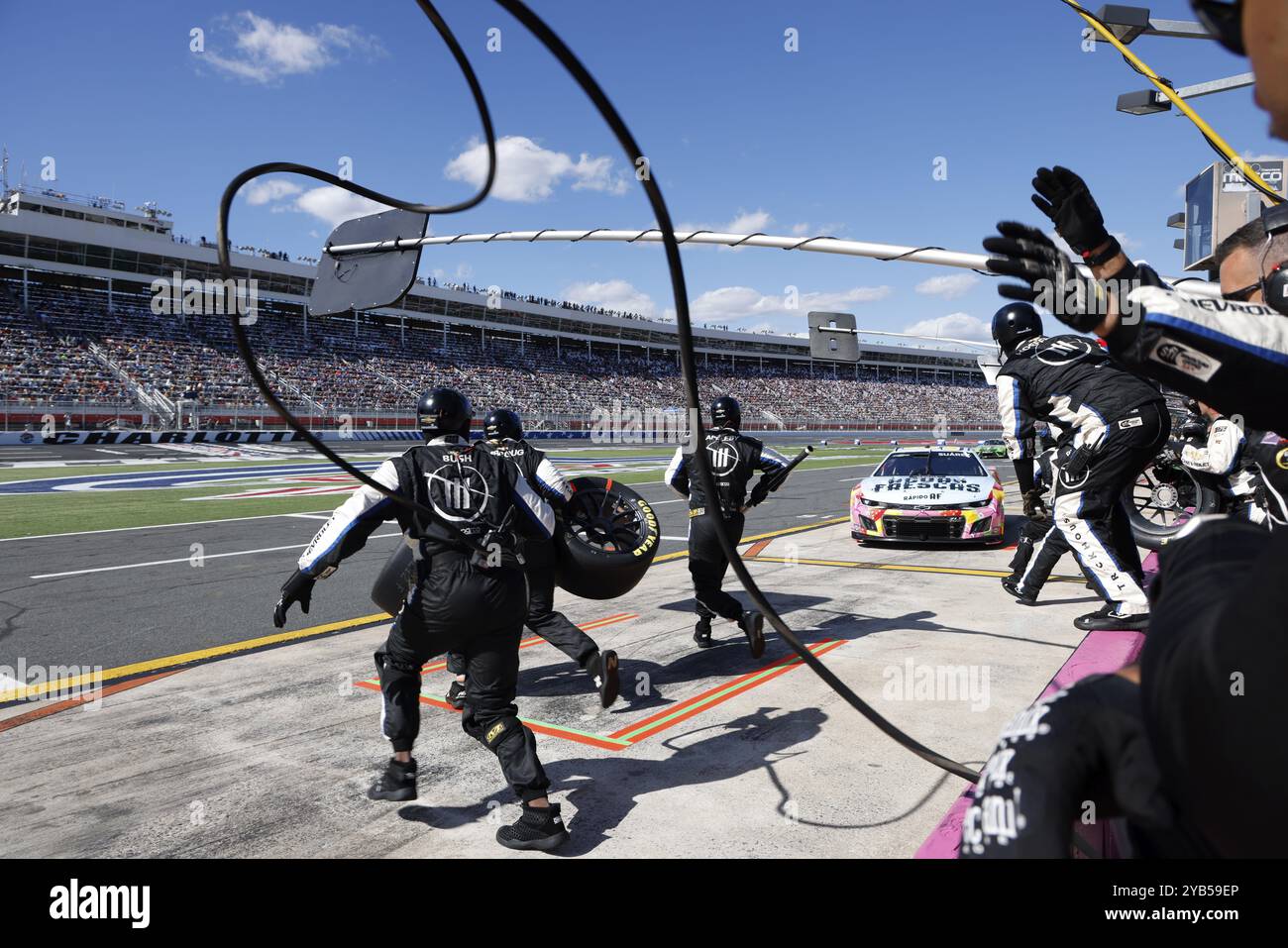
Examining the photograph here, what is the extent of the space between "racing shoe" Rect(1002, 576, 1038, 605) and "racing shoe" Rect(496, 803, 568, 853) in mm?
5088

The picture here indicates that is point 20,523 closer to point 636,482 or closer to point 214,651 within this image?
point 214,651

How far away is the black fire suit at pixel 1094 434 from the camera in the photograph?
5.29m

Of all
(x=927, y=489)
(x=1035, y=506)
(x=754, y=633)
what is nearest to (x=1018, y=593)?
(x=1035, y=506)

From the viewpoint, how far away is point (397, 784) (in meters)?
3.22

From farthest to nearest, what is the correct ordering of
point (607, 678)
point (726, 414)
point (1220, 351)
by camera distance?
point (726, 414) → point (607, 678) → point (1220, 351)

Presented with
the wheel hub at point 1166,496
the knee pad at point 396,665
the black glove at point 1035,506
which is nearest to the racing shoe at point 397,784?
the knee pad at point 396,665

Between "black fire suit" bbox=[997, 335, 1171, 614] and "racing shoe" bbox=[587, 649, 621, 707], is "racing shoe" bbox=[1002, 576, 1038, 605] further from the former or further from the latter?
"racing shoe" bbox=[587, 649, 621, 707]

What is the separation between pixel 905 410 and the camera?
279 ft

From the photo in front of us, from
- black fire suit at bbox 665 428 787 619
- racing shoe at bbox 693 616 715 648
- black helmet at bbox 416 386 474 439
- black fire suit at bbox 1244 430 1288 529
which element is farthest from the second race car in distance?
black helmet at bbox 416 386 474 439

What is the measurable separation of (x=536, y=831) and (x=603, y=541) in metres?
2.80

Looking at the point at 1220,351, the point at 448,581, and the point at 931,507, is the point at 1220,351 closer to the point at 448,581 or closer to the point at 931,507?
the point at 448,581

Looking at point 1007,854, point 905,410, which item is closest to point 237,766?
point 1007,854

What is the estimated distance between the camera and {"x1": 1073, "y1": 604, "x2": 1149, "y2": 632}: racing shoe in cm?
513

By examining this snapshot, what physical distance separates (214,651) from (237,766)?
227 cm
